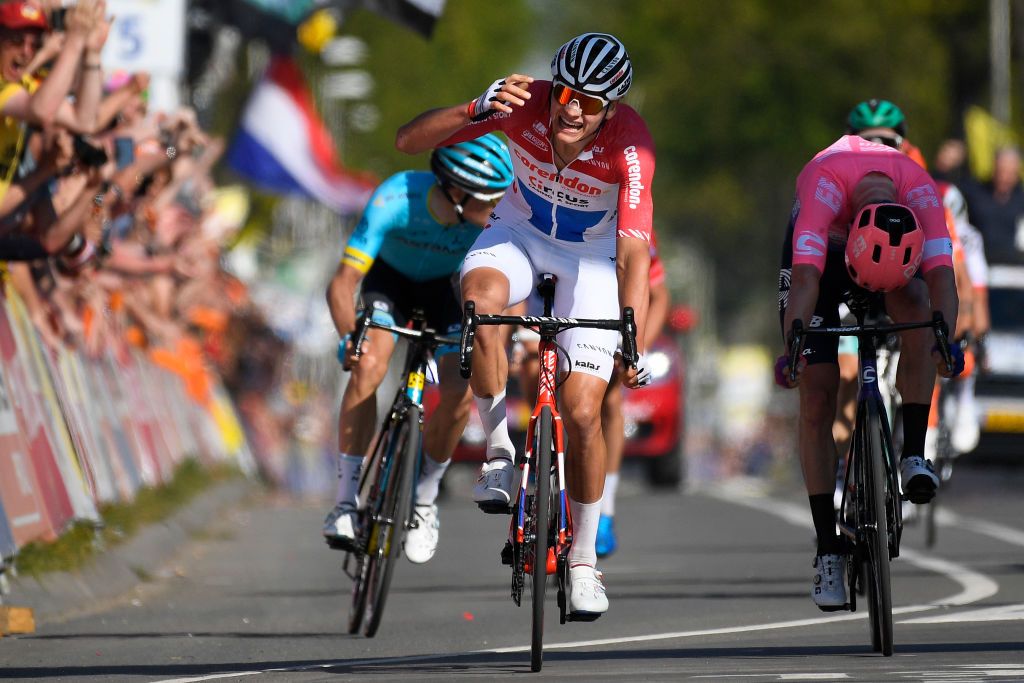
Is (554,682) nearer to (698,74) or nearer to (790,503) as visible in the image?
(790,503)

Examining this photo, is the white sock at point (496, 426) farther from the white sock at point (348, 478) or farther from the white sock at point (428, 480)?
the white sock at point (348, 478)

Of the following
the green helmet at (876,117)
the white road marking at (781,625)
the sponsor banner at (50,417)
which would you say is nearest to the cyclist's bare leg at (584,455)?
the white road marking at (781,625)

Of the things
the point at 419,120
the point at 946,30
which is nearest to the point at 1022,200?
the point at 419,120

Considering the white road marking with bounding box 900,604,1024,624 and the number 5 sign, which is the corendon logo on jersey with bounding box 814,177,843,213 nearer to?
the white road marking with bounding box 900,604,1024,624

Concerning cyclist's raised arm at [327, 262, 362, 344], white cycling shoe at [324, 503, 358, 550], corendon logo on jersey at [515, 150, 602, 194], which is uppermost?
corendon logo on jersey at [515, 150, 602, 194]

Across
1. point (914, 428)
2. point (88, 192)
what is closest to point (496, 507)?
point (914, 428)

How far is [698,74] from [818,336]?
45.7m

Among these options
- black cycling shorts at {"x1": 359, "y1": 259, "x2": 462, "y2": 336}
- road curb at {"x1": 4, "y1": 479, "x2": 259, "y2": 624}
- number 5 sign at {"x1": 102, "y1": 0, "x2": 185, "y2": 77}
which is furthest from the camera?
number 5 sign at {"x1": 102, "y1": 0, "x2": 185, "y2": 77}

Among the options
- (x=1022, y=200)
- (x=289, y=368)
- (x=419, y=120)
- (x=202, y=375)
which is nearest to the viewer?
(x=419, y=120)

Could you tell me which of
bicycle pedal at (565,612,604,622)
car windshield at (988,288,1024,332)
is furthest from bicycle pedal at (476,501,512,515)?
car windshield at (988,288,1024,332)

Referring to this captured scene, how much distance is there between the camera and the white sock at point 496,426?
28.5 feet

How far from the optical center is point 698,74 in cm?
5444

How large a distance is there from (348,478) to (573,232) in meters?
2.13

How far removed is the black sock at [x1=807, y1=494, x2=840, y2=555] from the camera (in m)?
9.03
